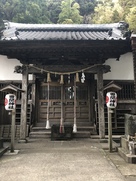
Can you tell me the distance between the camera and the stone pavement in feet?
13.0

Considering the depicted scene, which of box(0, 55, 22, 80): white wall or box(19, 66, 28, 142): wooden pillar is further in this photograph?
box(0, 55, 22, 80): white wall

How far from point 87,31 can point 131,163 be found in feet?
28.7

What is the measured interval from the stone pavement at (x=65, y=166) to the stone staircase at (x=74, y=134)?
2303mm

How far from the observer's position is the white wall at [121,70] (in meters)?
9.54

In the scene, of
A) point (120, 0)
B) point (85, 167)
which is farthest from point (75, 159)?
point (120, 0)

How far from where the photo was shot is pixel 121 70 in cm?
959

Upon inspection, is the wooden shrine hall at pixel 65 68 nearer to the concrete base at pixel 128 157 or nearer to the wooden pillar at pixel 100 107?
the wooden pillar at pixel 100 107

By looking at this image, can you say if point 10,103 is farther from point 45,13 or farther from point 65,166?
point 45,13

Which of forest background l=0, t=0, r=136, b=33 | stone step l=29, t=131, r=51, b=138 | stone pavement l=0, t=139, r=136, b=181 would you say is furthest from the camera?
forest background l=0, t=0, r=136, b=33

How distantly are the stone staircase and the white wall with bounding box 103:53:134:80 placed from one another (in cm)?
255

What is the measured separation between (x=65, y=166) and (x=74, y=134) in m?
4.22

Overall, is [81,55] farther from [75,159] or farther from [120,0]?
[120,0]

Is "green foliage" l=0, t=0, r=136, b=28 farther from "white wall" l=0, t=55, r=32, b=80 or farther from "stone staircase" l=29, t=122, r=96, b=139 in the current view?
"stone staircase" l=29, t=122, r=96, b=139

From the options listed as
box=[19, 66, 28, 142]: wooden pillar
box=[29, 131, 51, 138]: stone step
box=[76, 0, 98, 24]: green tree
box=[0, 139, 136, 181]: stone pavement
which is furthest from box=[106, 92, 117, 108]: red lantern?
box=[76, 0, 98, 24]: green tree
